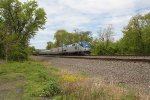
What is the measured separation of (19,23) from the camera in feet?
194

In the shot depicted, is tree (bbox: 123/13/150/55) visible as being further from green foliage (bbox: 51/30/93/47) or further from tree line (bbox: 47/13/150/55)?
green foliage (bbox: 51/30/93/47)

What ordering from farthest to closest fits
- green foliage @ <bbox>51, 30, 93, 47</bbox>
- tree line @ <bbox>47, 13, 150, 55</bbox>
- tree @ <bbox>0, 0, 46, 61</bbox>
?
green foliage @ <bbox>51, 30, 93, 47</bbox> < tree line @ <bbox>47, 13, 150, 55</bbox> < tree @ <bbox>0, 0, 46, 61</bbox>

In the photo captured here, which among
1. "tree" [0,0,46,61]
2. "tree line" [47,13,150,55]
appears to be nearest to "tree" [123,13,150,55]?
"tree line" [47,13,150,55]

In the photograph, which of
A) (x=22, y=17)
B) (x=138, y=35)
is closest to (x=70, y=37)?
(x=138, y=35)

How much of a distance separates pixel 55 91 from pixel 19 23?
47.0m

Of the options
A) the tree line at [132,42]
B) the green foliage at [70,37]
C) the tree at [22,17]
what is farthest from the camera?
the green foliage at [70,37]

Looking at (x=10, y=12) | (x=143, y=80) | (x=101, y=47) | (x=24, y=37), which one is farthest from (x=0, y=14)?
(x=143, y=80)

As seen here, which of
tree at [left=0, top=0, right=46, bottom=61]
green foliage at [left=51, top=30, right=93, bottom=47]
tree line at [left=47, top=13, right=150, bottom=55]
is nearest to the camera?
tree at [left=0, top=0, right=46, bottom=61]

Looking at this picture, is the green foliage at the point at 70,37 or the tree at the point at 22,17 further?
the green foliage at the point at 70,37

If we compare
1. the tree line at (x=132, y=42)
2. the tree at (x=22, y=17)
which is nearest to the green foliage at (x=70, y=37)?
the tree line at (x=132, y=42)

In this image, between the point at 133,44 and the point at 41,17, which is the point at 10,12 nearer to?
the point at 41,17

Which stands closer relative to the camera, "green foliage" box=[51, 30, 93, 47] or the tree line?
the tree line

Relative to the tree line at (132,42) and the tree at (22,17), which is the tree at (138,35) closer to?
the tree line at (132,42)

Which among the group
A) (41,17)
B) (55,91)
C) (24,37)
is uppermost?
A: (41,17)
